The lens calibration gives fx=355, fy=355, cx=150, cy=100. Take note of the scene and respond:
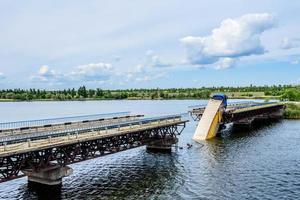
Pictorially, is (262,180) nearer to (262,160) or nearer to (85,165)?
(262,160)

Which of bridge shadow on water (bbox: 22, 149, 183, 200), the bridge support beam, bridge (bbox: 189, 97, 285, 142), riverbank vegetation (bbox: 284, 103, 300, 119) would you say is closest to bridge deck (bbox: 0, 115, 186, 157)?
the bridge support beam

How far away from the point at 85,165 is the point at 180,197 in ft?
61.5

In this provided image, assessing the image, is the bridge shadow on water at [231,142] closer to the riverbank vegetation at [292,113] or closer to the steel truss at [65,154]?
the steel truss at [65,154]

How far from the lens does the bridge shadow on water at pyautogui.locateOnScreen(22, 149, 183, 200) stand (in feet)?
126

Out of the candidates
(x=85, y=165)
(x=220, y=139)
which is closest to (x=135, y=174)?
(x=85, y=165)

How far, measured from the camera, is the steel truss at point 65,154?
117 feet

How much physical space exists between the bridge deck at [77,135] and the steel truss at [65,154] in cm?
74

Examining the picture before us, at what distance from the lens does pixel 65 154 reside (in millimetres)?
41031

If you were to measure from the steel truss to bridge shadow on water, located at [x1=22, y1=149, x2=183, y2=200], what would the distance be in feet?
8.76

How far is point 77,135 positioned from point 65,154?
327 cm

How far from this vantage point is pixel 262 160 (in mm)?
56312

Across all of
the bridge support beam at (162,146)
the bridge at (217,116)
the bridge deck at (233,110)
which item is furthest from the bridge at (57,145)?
the bridge deck at (233,110)

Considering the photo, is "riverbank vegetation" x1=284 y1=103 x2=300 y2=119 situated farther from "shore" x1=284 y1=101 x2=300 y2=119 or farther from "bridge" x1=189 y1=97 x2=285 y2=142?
"bridge" x1=189 y1=97 x2=285 y2=142

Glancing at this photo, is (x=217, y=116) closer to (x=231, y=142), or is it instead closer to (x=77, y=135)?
(x=231, y=142)
